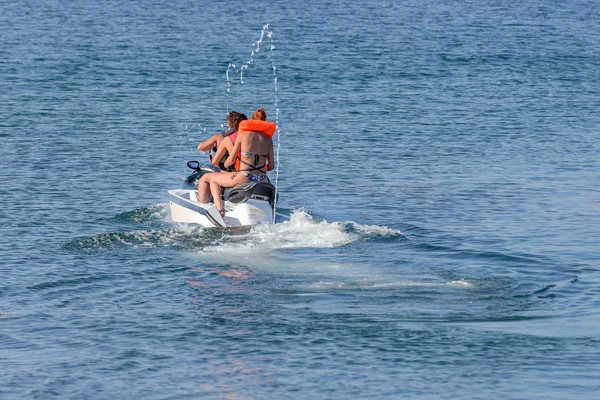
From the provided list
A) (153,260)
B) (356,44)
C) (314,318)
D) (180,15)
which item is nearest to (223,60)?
(356,44)

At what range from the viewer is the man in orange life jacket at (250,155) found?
18047mm

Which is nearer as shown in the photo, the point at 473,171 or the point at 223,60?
the point at 473,171

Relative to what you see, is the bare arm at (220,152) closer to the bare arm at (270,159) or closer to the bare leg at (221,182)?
the bare leg at (221,182)

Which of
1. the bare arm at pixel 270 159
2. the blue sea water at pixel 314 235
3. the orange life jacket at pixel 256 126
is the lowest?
the blue sea water at pixel 314 235

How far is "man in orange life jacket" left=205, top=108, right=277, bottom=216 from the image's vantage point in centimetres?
1805

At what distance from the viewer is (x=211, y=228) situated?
18109 millimetres

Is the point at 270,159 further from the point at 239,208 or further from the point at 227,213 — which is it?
the point at 227,213

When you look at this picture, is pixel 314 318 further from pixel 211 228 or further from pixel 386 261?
pixel 211 228

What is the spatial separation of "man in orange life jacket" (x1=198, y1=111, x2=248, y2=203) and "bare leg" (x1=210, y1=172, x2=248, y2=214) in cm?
20

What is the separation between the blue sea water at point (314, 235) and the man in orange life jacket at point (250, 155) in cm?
82

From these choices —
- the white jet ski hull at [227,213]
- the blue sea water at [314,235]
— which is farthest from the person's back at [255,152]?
the blue sea water at [314,235]

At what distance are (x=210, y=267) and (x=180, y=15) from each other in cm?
4448

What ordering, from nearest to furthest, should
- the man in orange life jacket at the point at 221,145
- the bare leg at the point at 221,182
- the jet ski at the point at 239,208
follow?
the jet ski at the point at 239,208 < the bare leg at the point at 221,182 < the man in orange life jacket at the point at 221,145

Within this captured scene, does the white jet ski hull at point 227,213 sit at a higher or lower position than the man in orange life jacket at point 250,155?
lower
